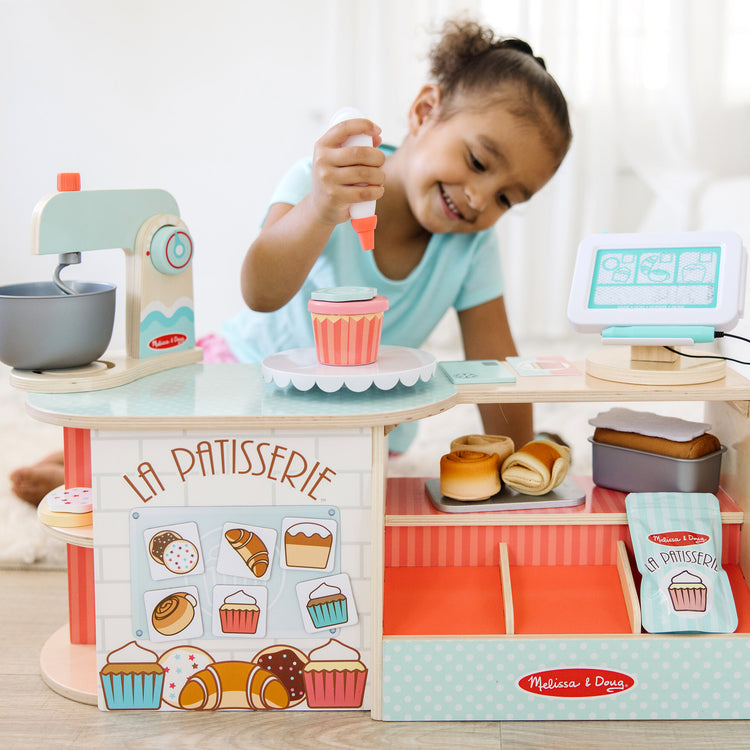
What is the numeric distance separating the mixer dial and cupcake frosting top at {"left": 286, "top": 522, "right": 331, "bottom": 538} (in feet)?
1.24

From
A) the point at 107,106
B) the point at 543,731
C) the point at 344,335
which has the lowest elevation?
the point at 543,731

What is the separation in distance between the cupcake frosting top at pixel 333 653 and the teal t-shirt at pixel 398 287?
73 cm

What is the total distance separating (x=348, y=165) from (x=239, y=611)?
0.50 metres

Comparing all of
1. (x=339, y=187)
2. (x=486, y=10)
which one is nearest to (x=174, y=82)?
(x=486, y=10)

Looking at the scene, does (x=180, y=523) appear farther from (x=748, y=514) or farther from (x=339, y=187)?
(x=748, y=514)

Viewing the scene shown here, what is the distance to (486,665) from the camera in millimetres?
965

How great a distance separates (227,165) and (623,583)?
7.65ft

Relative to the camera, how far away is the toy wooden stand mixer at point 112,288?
98 centimetres

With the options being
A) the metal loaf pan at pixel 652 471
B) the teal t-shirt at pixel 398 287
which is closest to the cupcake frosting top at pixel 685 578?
the metal loaf pan at pixel 652 471

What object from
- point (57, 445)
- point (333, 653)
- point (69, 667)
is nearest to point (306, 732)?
point (333, 653)

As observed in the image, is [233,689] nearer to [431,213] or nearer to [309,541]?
[309,541]

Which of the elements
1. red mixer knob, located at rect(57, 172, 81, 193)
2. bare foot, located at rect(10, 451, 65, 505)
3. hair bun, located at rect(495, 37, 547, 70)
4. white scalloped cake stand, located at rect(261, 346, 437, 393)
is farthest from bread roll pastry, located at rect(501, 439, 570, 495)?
bare foot, located at rect(10, 451, 65, 505)

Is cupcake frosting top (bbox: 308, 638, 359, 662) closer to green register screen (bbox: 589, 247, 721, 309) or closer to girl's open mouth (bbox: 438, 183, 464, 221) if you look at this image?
green register screen (bbox: 589, 247, 721, 309)

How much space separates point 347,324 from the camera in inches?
38.6
